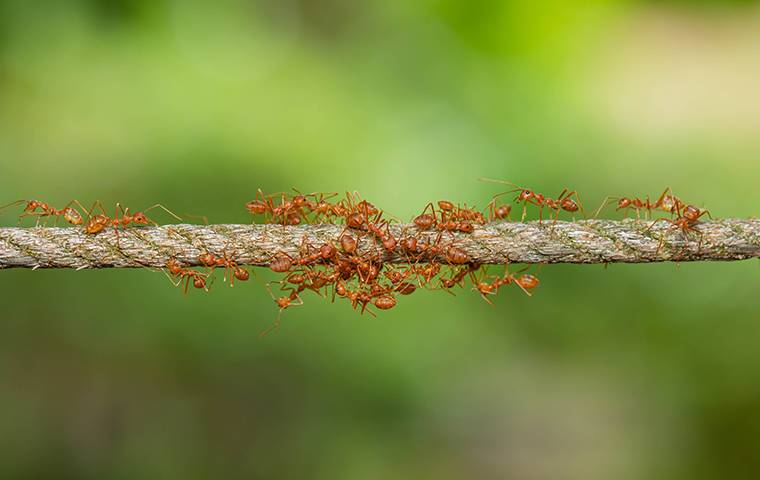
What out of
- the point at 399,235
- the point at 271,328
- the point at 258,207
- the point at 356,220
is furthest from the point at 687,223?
the point at 271,328

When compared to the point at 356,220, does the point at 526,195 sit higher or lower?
higher

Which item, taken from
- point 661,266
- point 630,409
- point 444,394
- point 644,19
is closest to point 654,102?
point 644,19

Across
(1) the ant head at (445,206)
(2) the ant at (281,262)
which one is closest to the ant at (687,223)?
(1) the ant head at (445,206)

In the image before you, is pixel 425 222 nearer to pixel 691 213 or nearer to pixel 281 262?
pixel 281 262

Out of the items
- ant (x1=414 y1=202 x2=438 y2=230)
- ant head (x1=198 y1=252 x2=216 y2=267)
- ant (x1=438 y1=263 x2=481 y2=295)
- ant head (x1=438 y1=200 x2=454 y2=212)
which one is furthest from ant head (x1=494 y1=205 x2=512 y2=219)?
ant head (x1=198 y1=252 x2=216 y2=267)

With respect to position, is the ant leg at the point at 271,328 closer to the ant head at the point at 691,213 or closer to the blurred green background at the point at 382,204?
the blurred green background at the point at 382,204
